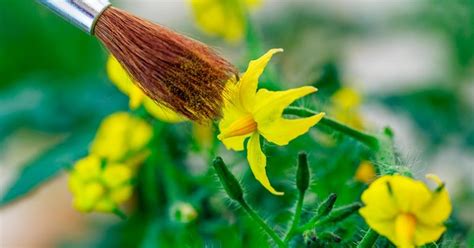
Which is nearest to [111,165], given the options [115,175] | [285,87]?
[115,175]

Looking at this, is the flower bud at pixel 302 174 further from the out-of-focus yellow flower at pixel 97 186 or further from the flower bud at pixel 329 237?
the out-of-focus yellow flower at pixel 97 186

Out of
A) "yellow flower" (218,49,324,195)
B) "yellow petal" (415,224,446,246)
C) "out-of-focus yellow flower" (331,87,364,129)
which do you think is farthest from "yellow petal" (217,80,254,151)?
"out-of-focus yellow flower" (331,87,364,129)

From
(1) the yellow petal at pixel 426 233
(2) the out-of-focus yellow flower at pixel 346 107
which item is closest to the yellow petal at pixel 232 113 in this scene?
(1) the yellow petal at pixel 426 233

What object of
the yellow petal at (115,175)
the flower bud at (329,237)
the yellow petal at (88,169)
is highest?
the flower bud at (329,237)

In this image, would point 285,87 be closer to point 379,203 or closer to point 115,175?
point 115,175

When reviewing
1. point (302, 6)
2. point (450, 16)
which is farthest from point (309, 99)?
point (302, 6)
